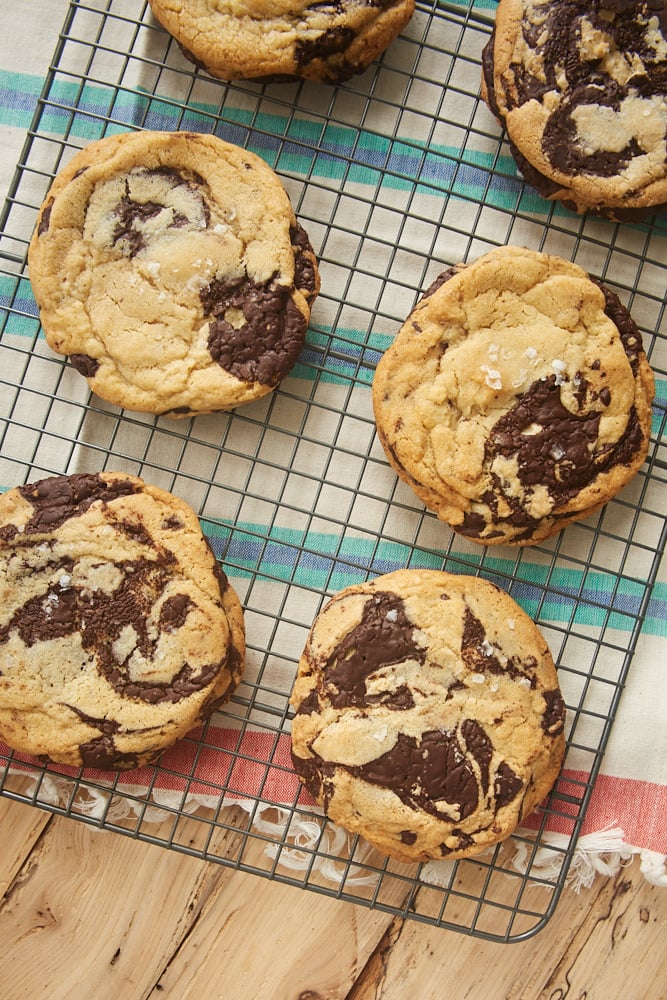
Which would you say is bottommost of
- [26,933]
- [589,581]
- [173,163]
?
[26,933]

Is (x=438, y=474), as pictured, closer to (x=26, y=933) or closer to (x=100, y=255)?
(x=100, y=255)

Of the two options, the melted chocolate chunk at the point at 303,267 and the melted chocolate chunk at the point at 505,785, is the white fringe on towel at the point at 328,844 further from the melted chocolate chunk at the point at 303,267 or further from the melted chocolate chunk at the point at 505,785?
the melted chocolate chunk at the point at 303,267

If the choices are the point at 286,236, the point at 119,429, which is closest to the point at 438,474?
the point at 286,236

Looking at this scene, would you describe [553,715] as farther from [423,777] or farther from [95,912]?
[95,912]

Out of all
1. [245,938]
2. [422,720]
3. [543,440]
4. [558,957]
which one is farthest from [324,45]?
[558,957]

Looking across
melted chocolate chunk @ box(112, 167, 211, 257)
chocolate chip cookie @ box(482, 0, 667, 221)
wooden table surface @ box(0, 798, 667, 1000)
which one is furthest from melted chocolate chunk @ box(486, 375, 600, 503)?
wooden table surface @ box(0, 798, 667, 1000)

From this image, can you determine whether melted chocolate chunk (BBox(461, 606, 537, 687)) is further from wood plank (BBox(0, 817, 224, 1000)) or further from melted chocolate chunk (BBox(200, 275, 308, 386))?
wood plank (BBox(0, 817, 224, 1000))

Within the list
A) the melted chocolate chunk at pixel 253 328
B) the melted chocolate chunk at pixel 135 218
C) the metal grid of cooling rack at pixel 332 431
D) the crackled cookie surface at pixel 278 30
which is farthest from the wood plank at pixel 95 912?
the crackled cookie surface at pixel 278 30
